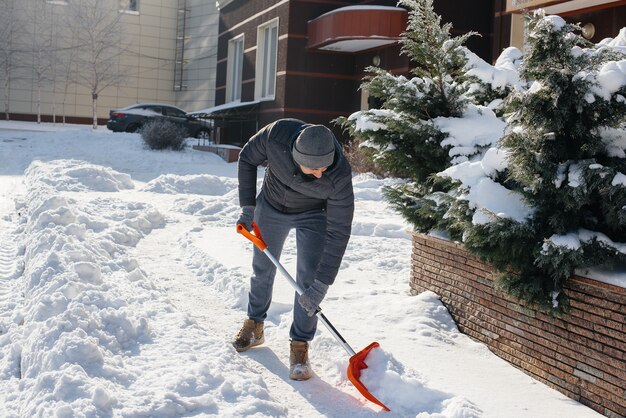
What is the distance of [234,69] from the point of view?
99.1ft

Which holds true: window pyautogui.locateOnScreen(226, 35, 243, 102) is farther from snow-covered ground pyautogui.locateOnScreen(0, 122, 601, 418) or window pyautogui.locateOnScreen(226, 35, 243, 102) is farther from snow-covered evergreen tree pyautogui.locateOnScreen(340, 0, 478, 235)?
snow-covered evergreen tree pyautogui.locateOnScreen(340, 0, 478, 235)

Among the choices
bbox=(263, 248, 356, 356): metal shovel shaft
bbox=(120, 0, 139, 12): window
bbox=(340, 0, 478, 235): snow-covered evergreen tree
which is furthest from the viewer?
bbox=(120, 0, 139, 12): window

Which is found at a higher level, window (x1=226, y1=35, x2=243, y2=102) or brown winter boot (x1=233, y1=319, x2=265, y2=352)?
window (x1=226, y1=35, x2=243, y2=102)

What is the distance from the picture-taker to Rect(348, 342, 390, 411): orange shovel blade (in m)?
4.17

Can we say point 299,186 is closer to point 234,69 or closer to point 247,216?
point 247,216

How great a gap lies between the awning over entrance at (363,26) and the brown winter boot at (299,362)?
14.9 m

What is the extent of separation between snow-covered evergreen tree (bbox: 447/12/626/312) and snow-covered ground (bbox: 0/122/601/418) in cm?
78

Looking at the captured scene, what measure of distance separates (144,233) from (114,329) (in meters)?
4.81

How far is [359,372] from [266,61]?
22.6 metres

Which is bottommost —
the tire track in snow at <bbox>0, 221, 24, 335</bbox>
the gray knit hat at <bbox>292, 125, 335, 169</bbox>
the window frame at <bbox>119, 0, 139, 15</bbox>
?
the tire track in snow at <bbox>0, 221, 24, 335</bbox>

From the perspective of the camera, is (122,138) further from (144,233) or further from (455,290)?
(455,290)

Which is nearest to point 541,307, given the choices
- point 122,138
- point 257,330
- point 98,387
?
point 257,330

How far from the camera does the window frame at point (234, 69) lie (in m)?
29.5

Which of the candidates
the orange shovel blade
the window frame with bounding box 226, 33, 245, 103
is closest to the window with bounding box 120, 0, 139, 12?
the window frame with bounding box 226, 33, 245, 103
